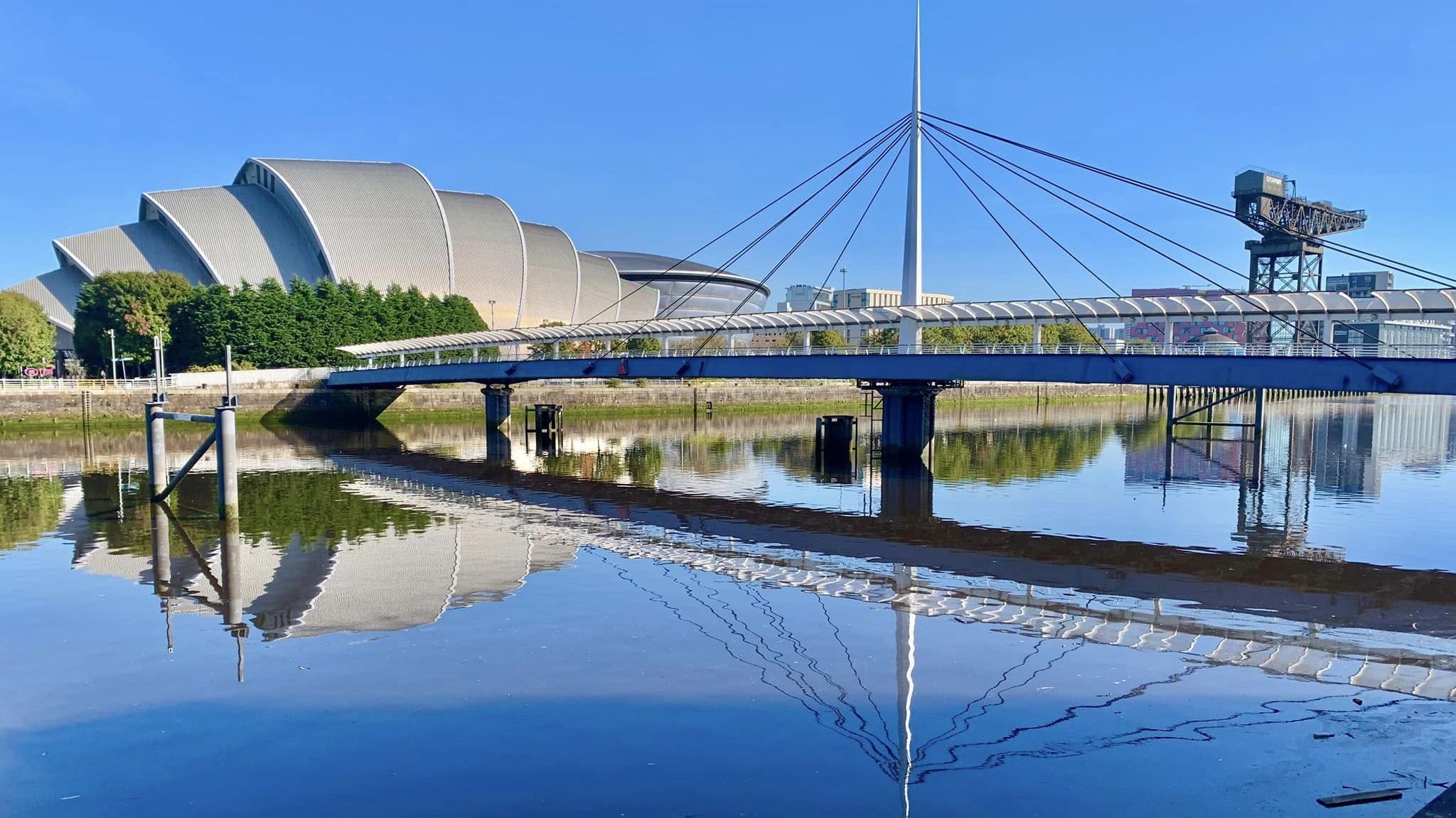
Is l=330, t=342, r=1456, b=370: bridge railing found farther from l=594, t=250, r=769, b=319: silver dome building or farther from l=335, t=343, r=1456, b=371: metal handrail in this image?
l=594, t=250, r=769, b=319: silver dome building

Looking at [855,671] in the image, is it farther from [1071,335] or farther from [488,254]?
[488,254]

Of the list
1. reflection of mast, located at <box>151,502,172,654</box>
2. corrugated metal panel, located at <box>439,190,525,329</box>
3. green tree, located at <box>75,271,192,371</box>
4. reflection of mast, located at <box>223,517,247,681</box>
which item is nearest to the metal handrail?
reflection of mast, located at <box>223,517,247,681</box>

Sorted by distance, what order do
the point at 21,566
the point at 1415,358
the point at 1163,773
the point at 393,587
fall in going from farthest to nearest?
the point at 1415,358 < the point at 21,566 < the point at 393,587 < the point at 1163,773

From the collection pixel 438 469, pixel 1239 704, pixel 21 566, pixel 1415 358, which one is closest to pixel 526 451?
pixel 438 469

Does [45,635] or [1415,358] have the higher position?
[1415,358]

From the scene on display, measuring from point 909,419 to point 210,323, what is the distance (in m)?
47.7

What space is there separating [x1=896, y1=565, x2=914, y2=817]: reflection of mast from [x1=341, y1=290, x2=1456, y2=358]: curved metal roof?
18.6m

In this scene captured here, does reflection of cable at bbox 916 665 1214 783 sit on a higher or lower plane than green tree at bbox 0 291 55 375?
lower

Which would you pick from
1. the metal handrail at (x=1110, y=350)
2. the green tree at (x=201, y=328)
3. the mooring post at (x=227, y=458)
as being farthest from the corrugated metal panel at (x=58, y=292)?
the mooring post at (x=227, y=458)

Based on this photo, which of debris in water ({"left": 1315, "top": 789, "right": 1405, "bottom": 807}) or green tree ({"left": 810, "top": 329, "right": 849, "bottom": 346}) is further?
green tree ({"left": 810, "top": 329, "right": 849, "bottom": 346})

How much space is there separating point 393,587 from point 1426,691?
13.7m

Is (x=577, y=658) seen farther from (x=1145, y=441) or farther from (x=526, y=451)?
(x=1145, y=441)

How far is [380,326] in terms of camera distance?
234 feet

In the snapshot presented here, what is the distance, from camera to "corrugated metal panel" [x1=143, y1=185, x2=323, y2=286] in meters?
77.2
